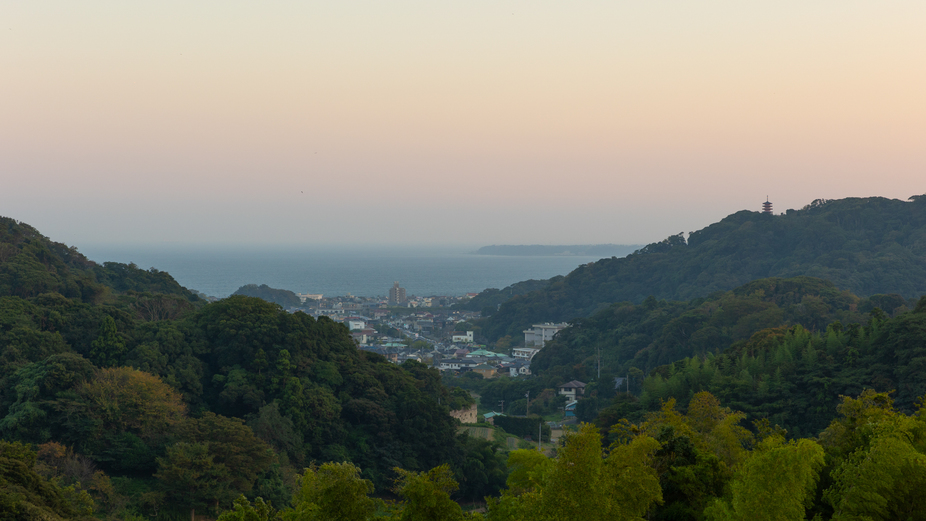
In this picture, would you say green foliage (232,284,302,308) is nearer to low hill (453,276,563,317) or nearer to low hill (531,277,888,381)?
low hill (453,276,563,317)

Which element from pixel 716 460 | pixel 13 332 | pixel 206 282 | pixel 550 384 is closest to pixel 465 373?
pixel 550 384

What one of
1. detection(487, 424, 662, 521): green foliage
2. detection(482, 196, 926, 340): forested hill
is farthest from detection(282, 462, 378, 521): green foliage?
detection(482, 196, 926, 340): forested hill

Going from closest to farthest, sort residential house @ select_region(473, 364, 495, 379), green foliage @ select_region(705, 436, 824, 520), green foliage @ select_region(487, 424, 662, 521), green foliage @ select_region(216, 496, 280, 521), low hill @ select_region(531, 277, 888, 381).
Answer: green foliage @ select_region(487, 424, 662, 521)
green foliage @ select_region(705, 436, 824, 520)
green foliage @ select_region(216, 496, 280, 521)
low hill @ select_region(531, 277, 888, 381)
residential house @ select_region(473, 364, 495, 379)

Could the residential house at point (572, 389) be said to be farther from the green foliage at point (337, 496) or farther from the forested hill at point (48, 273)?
the green foliage at point (337, 496)

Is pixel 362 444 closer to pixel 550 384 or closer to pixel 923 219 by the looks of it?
pixel 550 384

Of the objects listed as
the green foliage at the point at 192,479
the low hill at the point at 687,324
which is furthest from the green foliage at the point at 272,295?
the green foliage at the point at 192,479

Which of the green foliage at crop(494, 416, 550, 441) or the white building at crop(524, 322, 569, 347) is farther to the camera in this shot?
the white building at crop(524, 322, 569, 347)
